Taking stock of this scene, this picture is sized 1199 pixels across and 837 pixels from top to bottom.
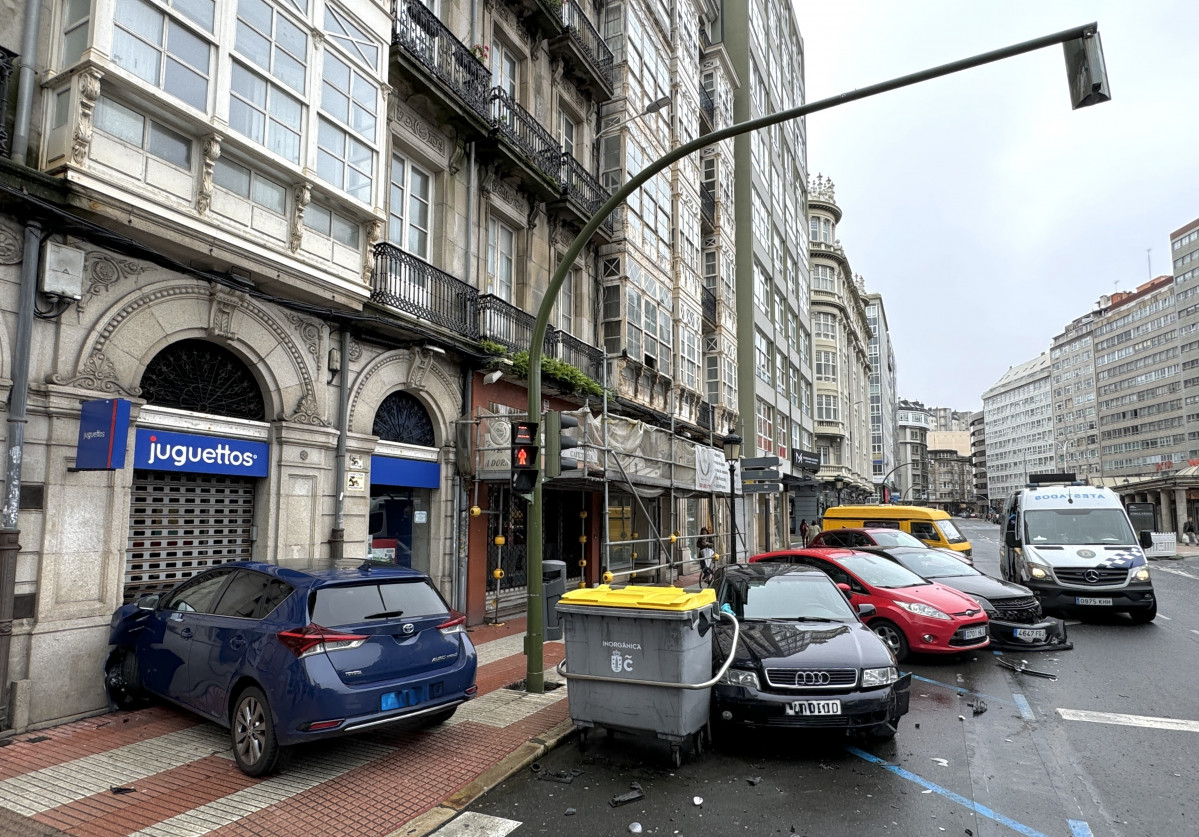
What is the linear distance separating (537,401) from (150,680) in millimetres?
4928

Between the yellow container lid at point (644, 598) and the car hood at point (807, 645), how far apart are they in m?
0.60

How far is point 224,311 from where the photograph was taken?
8836 mm

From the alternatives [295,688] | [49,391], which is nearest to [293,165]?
[49,391]

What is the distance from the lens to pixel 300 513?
9.81 metres

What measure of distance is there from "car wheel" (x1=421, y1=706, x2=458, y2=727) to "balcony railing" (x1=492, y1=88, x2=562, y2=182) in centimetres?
1117

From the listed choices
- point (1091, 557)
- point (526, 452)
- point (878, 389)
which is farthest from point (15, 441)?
point (878, 389)

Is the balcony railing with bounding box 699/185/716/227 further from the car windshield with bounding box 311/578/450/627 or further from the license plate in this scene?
the license plate

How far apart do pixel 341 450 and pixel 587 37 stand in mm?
14026

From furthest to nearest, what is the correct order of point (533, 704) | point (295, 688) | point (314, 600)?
point (533, 704) < point (314, 600) < point (295, 688)

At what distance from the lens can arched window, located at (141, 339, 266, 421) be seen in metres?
8.36

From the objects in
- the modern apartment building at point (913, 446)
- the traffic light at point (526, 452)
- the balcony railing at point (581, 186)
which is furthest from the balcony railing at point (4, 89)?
the modern apartment building at point (913, 446)

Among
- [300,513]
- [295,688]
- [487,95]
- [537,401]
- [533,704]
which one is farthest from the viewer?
[487,95]

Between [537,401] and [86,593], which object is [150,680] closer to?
[86,593]

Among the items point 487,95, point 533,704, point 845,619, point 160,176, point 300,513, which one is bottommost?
point 533,704
